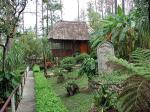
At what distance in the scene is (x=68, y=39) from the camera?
1619 inches

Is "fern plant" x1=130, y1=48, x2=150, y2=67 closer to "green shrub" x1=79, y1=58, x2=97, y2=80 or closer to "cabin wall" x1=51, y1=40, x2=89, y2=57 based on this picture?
"green shrub" x1=79, y1=58, x2=97, y2=80

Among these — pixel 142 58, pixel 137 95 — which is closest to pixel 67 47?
pixel 142 58

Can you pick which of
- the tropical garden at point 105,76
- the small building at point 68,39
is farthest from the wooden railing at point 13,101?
the small building at point 68,39

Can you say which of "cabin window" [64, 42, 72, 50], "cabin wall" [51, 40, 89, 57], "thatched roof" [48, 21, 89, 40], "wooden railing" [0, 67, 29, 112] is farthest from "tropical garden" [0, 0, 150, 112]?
"cabin window" [64, 42, 72, 50]

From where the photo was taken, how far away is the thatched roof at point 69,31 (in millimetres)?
40875

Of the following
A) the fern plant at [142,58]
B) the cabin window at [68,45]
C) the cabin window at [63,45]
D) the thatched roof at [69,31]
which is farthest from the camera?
the cabin window at [68,45]

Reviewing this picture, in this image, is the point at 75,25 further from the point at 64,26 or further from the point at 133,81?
the point at 133,81

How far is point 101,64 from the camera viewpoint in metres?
16.6

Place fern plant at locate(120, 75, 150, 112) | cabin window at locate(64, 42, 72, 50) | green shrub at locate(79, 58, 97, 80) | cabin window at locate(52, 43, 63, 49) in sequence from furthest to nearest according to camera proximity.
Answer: cabin window at locate(64, 42, 72, 50) → cabin window at locate(52, 43, 63, 49) → green shrub at locate(79, 58, 97, 80) → fern plant at locate(120, 75, 150, 112)

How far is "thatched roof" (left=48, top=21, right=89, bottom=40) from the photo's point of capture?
4088cm

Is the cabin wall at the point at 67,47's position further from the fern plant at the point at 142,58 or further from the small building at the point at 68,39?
the fern plant at the point at 142,58

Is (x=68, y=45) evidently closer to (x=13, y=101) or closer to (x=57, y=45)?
(x=57, y=45)

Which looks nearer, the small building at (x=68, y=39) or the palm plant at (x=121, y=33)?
the palm plant at (x=121, y=33)

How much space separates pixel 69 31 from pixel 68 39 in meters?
1.32
